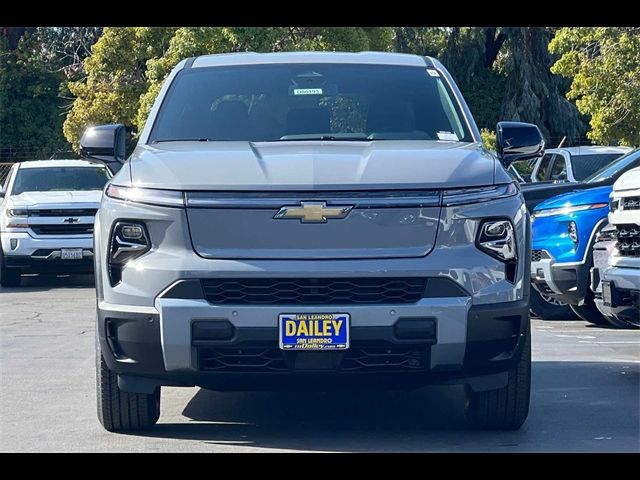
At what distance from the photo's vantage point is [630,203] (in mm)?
8344

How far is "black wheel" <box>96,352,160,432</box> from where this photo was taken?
6.88 metres

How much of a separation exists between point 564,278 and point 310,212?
5.93 meters

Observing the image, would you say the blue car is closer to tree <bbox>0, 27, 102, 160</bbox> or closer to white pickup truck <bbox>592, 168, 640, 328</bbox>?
white pickup truck <bbox>592, 168, 640, 328</bbox>

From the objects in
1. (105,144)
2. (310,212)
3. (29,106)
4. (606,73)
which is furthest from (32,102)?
(310,212)

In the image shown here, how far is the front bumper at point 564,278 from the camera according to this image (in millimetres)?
11719

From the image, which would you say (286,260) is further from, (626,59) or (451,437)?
(626,59)

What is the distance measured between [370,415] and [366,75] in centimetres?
204

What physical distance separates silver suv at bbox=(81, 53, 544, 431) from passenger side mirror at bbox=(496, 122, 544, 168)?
3.29 ft

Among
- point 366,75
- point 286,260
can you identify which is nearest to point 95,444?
point 286,260

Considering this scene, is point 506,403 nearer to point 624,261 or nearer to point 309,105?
point 624,261

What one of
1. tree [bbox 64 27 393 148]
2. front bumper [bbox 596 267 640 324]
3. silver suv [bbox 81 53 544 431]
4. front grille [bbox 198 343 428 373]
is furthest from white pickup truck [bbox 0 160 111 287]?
tree [bbox 64 27 393 148]

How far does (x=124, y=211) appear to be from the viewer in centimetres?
648

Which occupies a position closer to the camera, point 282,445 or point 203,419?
point 282,445

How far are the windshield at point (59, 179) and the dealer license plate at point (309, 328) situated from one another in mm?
13711
